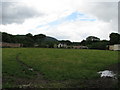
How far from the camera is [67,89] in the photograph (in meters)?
8.11

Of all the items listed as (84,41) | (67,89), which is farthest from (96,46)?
(67,89)

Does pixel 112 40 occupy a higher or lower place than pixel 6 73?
higher

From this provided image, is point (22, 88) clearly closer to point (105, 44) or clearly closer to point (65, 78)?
point (65, 78)

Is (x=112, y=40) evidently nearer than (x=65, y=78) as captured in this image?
No

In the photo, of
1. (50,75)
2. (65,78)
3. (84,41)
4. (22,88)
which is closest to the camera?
(22,88)

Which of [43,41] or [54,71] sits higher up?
[43,41]

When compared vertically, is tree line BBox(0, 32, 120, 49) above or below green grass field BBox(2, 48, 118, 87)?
above

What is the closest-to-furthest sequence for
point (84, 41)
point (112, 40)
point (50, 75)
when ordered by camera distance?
1. point (50, 75)
2. point (112, 40)
3. point (84, 41)

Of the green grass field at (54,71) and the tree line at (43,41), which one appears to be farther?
the tree line at (43,41)

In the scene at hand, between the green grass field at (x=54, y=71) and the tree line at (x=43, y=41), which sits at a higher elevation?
the tree line at (x=43, y=41)

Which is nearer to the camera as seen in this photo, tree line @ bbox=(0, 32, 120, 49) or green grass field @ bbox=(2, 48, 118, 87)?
green grass field @ bbox=(2, 48, 118, 87)

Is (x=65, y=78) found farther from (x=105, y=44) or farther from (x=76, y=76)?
(x=105, y=44)

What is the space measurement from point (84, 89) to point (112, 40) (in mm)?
55571

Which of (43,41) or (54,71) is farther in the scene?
(43,41)
